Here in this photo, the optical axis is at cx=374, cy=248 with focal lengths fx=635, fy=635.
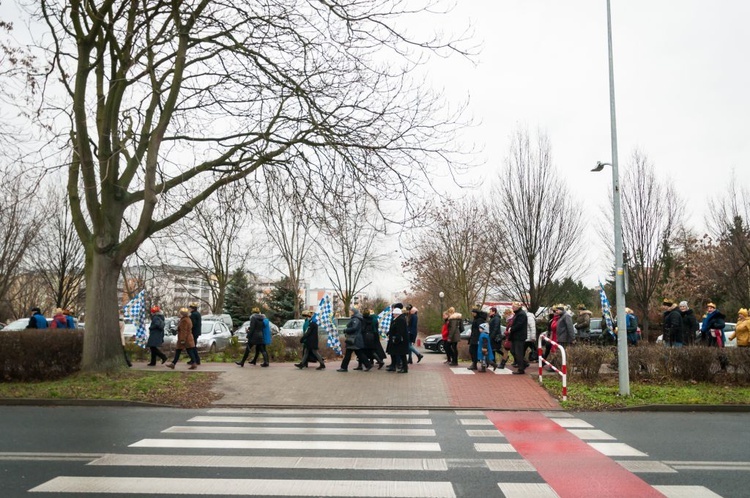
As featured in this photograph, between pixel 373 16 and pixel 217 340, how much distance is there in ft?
53.3

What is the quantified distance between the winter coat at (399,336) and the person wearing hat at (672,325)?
6.81 m

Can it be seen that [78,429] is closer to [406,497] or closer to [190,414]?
[190,414]

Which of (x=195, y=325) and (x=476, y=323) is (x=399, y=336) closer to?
(x=476, y=323)

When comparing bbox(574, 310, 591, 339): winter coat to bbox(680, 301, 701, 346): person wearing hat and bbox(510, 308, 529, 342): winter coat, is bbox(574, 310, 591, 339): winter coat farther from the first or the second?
bbox(510, 308, 529, 342): winter coat

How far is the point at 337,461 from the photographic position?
24.5 ft

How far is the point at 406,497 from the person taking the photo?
5.92 meters

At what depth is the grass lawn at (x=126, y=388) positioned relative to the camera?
1271 centimetres

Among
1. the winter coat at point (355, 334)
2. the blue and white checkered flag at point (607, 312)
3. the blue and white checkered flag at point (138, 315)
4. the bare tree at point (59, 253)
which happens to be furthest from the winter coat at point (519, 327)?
the bare tree at point (59, 253)

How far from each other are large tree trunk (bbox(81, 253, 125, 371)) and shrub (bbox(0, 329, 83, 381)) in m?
0.72

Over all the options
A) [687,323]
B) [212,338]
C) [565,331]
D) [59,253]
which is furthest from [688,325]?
[59,253]

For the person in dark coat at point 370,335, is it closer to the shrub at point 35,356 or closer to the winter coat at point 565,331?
the winter coat at point 565,331

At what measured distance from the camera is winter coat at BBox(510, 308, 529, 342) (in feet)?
51.8

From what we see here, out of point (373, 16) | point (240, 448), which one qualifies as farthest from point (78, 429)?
point (373, 16)

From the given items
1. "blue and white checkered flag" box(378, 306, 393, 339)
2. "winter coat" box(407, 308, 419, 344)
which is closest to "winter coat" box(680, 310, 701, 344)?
"winter coat" box(407, 308, 419, 344)
